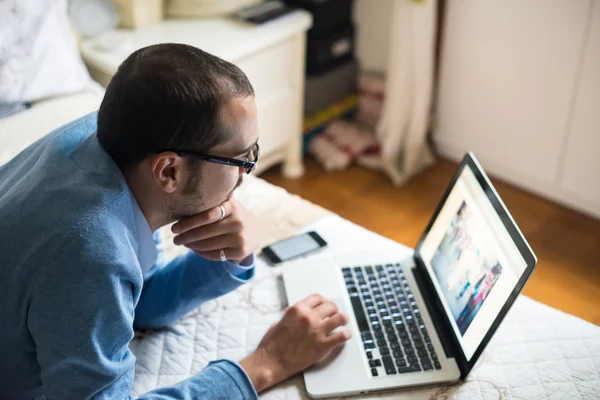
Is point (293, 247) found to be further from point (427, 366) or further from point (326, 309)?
point (427, 366)

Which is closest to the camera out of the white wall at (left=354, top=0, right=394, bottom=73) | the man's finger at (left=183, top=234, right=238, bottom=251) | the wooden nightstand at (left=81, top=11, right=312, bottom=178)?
the man's finger at (left=183, top=234, right=238, bottom=251)

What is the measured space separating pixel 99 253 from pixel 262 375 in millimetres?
339

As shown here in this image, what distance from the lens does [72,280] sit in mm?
865

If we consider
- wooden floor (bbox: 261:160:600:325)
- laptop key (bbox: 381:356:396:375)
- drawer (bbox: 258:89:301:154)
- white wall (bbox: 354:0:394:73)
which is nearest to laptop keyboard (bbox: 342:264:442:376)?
laptop key (bbox: 381:356:396:375)

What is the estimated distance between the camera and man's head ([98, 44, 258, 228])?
35.8 inches

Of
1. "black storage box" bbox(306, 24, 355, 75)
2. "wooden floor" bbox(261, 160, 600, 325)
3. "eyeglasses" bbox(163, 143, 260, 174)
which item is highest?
"eyeglasses" bbox(163, 143, 260, 174)

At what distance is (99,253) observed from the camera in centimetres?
87

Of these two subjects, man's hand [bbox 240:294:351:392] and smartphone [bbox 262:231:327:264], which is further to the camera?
smartphone [bbox 262:231:327:264]

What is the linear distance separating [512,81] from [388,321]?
1483mm

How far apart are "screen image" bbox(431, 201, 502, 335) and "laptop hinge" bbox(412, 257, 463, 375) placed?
3cm

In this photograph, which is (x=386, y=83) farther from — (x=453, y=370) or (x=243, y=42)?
(x=453, y=370)

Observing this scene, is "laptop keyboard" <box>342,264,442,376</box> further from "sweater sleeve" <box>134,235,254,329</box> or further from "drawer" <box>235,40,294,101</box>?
"drawer" <box>235,40,294,101</box>

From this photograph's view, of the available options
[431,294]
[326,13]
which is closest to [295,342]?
[431,294]

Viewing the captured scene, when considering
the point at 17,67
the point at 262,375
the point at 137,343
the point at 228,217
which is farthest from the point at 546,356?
the point at 17,67
